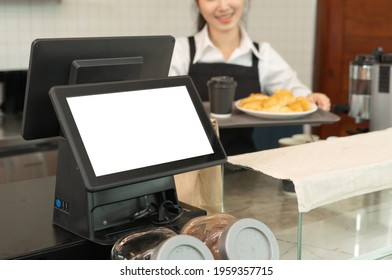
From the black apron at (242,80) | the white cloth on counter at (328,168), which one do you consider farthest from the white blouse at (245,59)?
the white cloth on counter at (328,168)

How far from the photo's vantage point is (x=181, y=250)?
840 mm

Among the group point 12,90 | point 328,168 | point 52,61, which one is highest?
point 52,61

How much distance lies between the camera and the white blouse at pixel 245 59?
2906 millimetres

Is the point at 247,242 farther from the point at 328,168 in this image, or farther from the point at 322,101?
the point at 322,101

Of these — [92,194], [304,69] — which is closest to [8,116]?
[304,69]

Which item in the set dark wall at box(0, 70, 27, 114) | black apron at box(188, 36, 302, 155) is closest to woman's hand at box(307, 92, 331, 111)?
black apron at box(188, 36, 302, 155)

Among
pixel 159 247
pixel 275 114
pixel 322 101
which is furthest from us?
pixel 322 101

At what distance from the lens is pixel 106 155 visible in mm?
981

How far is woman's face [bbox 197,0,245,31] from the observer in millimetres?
2705

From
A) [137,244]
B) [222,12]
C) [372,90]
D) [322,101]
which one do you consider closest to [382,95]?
[372,90]

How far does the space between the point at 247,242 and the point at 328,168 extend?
0.32m

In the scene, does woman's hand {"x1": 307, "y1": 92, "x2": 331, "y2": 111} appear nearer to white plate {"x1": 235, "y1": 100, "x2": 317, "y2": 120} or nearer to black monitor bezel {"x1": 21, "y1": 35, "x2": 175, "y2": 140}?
white plate {"x1": 235, "y1": 100, "x2": 317, "y2": 120}

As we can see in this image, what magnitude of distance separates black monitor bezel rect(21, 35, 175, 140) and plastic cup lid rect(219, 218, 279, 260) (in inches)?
18.1
